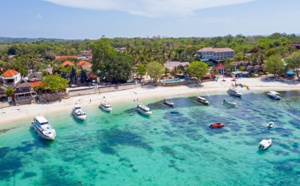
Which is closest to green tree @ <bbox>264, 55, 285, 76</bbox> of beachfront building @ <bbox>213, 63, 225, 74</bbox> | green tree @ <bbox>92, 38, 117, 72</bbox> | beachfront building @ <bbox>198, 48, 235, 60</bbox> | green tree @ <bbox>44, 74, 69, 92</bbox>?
beachfront building @ <bbox>213, 63, 225, 74</bbox>

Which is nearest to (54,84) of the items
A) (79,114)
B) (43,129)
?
(79,114)

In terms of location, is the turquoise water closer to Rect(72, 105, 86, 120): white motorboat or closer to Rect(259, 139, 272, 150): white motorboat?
Rect(259, 139, 272, 150): white motorboat

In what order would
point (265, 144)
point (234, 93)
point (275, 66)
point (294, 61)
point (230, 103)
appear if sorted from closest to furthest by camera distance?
point (265, 144) < point (230, 103) < point (234, 93) < point (294, 61) < point (275, 66)

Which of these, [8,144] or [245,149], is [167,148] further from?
[8,144]

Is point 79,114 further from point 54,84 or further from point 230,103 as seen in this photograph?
point 230,103

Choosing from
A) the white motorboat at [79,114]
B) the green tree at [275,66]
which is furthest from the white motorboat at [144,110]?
the green tree at [275,66]

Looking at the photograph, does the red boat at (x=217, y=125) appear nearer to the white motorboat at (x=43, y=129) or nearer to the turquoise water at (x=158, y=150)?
the turquoise water at (x=158, y=150)
